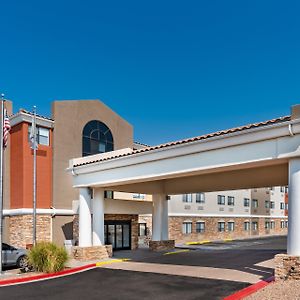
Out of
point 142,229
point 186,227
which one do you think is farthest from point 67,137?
point 186,227

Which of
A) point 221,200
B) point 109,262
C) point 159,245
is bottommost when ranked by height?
point 159,245

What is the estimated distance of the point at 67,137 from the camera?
26.0m

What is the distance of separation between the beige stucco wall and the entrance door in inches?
129

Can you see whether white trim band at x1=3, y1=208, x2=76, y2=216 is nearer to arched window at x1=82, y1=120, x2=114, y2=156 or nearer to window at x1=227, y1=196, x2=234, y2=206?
arched window at x1=82, y1=120, x2=114, y2=156

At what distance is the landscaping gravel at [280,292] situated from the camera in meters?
9.44

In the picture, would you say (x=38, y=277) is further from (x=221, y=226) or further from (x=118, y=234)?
(x=221, y=226)

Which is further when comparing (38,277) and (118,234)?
(118,234)

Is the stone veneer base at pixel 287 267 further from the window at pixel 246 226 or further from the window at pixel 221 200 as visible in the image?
the window at pixel 246 226

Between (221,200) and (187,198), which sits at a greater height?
(187,198)

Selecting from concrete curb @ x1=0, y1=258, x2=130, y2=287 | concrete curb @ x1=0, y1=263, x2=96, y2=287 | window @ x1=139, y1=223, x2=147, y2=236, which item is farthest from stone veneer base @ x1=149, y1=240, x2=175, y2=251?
concrete curb @ x1=0, y1=263, x2=96, y2=287

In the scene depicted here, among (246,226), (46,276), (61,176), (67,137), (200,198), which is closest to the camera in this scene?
(46,276)

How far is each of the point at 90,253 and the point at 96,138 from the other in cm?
1088

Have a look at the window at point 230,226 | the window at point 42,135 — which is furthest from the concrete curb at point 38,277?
the window at point 230,226

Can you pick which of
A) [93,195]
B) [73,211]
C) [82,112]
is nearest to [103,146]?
[82,112]
